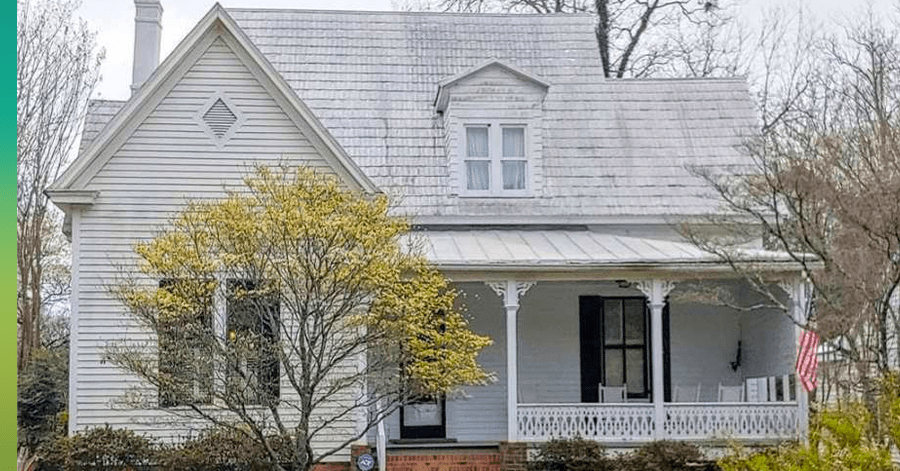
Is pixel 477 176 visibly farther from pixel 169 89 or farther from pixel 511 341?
pixel 169 89

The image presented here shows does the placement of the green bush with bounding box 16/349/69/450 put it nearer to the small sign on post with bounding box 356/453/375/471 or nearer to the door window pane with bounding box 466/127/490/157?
the small sign on post with bounding box 356/453/375/471

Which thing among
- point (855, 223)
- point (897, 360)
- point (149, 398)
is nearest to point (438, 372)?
point (149, 398)

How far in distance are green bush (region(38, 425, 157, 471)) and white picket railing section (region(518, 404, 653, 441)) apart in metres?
5.23

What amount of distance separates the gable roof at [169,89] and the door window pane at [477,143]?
3.09 meters

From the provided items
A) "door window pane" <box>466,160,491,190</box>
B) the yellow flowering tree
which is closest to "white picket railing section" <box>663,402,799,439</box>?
the yellow flowering tree

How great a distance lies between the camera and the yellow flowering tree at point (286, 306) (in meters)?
14.8

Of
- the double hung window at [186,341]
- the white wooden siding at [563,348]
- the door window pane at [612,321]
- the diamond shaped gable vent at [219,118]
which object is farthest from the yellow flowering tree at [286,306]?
the door window pane at [612,321]

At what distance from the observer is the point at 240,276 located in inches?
596

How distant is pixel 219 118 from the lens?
733 inches

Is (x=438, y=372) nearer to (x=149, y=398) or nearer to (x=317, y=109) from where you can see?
(x=149, y=398)

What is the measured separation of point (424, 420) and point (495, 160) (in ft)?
14.9


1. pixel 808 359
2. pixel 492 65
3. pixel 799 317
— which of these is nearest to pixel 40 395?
pixel 492 65

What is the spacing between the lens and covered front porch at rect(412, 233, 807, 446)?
Result: 1777cm

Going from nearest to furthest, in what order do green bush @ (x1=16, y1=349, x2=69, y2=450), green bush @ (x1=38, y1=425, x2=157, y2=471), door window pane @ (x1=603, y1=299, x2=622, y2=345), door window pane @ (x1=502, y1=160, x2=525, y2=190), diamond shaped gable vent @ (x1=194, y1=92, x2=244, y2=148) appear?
green bush @ (x1=38, y1=425, x2=157, y2=471) → diamond shaped gable vent @ (x1=194, y1=92, x2=244, y2=148) → door window pane @ (x1=603, y1=299, x2=622, y2=345) → door window pane @ (x1=502, y1=160, x2=525, y2=190) → green bush @ (x1=16, y1=349, x2=69, y2=450)
